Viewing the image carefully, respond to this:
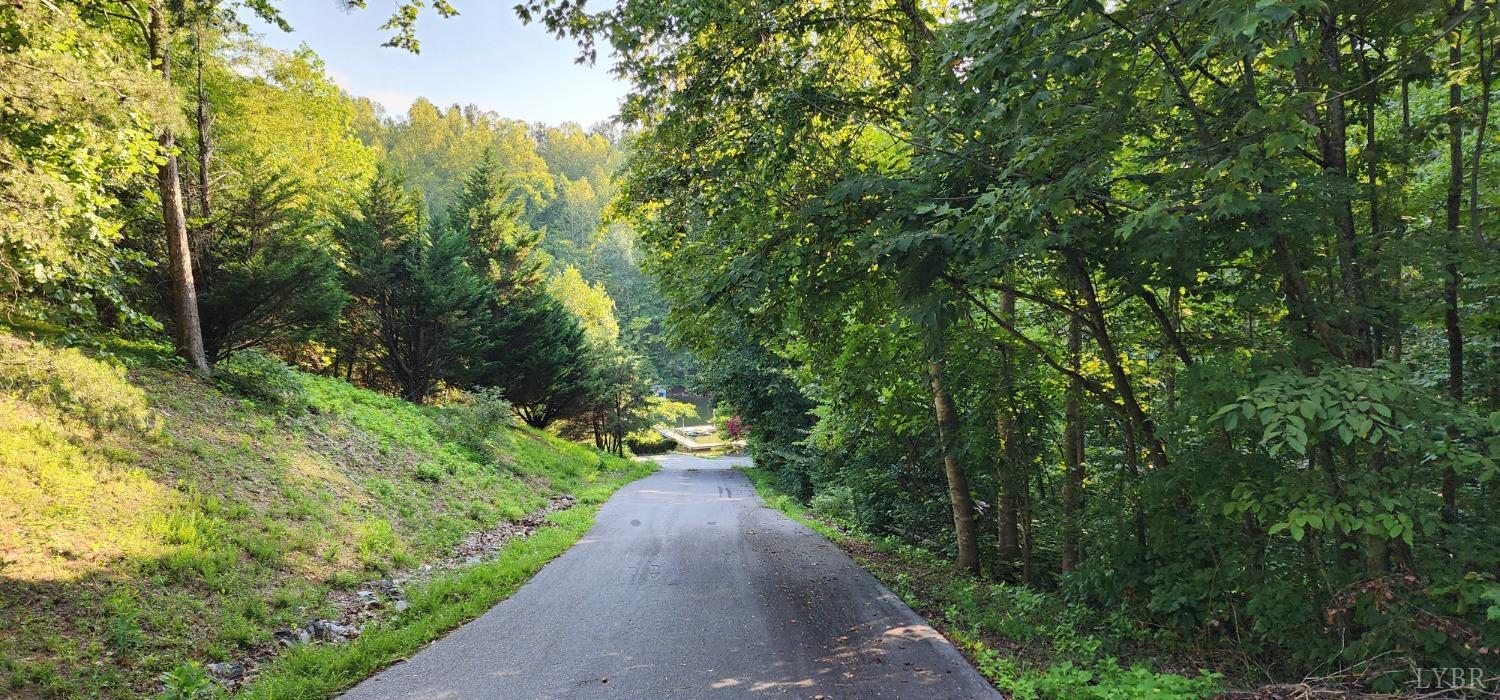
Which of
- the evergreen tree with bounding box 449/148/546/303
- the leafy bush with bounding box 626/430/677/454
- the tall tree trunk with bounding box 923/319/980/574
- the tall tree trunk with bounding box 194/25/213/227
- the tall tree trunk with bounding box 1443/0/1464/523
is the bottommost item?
the leafy bush with bounding box 626/430/677/454

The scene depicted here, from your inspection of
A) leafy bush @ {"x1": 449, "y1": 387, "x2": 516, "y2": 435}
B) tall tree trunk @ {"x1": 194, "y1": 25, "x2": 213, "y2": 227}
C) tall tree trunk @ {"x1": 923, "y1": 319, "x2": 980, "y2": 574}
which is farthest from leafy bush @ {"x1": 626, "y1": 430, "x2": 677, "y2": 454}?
tall tree trunk @ {"x1": 923, "y1": 319, "x2": 980, "y2": 574}

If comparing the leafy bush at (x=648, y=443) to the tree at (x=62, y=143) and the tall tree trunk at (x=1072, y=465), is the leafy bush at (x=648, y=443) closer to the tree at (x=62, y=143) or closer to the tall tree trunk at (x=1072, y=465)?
the tree at (x=62, y=143)

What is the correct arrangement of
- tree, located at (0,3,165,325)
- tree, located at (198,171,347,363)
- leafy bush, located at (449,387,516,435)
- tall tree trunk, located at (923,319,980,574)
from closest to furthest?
tree, located at (0,3,165,325), tall tree trunk, located at (923,319,980,574), tree, located at (198,171,347,363), leafy bush, located at (449,387,516,435)

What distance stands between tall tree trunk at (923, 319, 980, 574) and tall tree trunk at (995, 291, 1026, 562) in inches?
16.3

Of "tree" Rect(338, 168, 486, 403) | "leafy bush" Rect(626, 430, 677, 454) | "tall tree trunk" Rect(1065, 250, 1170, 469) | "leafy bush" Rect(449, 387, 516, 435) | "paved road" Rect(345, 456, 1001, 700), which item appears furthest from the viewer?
"leafy bush" Rect(626, 430, 677, 454)

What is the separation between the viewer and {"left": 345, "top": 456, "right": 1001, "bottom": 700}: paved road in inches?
160

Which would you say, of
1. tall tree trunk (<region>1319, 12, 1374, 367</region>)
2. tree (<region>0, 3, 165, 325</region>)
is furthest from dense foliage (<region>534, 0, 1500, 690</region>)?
tree (<region>0, 3, 165, 325</region>)

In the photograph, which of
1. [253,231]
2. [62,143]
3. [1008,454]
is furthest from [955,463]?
[253,231]

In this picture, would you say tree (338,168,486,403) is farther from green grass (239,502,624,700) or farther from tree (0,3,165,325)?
→ green grass (239,502,624,700)

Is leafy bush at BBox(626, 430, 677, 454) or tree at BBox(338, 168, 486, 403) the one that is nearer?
tree at BBox(338, 168, 486, 403)

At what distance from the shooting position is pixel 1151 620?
16.7ft

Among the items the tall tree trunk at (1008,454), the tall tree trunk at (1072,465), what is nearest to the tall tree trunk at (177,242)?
the tall tree trunk at (1008,454)

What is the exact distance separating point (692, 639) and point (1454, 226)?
5986 millimetres

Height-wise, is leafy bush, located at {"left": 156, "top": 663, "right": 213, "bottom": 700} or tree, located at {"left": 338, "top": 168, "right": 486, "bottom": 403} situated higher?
tree, located at {"left": 338, "top": 168, "right": 486, "bottom": 403}
